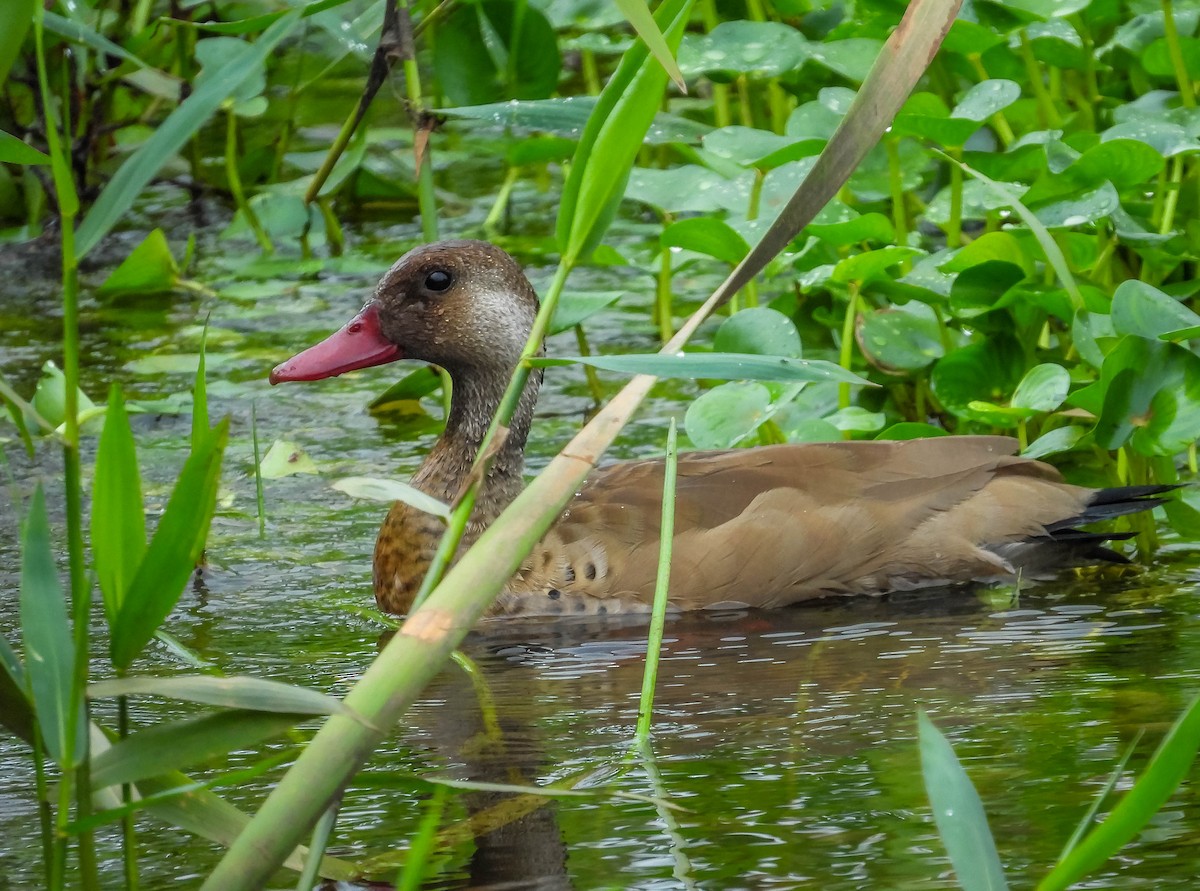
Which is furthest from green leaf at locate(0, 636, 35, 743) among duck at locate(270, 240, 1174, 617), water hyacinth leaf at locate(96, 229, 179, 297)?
water hyacinth leaf at locate(96, 229, 179, 297)

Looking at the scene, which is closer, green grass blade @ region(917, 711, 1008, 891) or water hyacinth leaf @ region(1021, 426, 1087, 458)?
green grass blade @ region(917, 711, 1008, 891)

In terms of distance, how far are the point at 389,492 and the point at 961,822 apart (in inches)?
30.4

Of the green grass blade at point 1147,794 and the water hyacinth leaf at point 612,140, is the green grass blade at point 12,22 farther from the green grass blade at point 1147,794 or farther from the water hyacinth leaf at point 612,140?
the green grass blade at point 1147,794

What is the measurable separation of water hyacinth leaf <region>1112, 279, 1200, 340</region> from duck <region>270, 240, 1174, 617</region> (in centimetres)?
41

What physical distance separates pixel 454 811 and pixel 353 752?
3.33 feet

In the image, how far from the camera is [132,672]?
152 inches

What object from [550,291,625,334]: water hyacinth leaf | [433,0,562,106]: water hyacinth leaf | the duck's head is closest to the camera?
the duck's head

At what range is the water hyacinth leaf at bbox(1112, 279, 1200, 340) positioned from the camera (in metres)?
4.24

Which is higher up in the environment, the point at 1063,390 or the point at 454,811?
the point at 1063,390

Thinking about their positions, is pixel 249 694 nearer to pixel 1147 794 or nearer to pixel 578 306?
pixel 1147 794

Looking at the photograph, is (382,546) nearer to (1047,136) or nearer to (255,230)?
(1047,136)

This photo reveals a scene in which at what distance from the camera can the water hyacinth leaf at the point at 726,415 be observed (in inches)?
188

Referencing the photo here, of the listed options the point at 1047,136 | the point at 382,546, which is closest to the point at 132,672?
the point at 382,546

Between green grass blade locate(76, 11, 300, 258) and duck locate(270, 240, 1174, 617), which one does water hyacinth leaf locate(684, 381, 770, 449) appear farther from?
green grass blade locate(76, 11, 300, 258)
